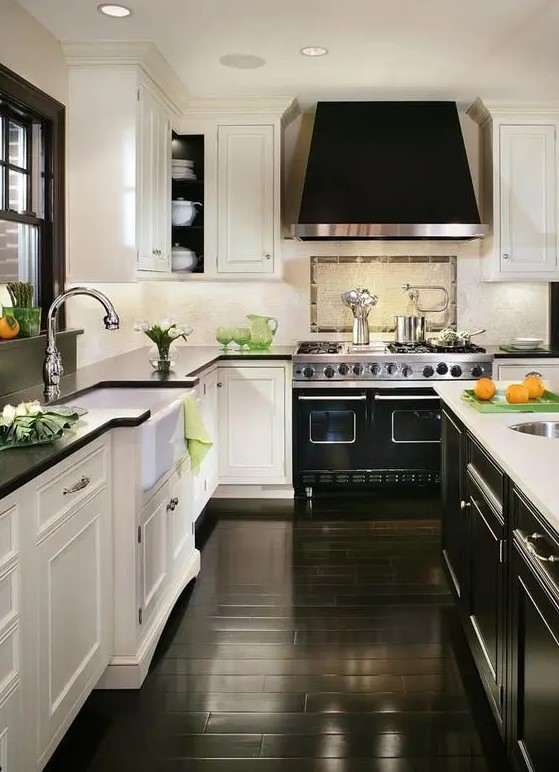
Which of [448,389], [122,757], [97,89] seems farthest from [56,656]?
[97,89]

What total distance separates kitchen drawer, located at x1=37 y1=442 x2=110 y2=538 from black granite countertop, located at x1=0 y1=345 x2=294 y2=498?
5 centimetres

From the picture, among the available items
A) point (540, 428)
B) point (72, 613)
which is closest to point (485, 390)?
point (540, 428)

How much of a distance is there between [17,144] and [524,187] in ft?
10.7

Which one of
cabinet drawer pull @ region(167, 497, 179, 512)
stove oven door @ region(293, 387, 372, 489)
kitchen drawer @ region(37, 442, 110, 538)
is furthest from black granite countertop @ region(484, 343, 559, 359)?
kitchen drawer @ region(37, 442, 110, 538)

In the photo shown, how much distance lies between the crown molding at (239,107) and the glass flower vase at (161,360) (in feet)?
5.92

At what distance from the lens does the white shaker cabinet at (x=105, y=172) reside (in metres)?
4.34

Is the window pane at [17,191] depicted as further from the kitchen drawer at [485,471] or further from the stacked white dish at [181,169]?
the kitchen drawer at [485,471]

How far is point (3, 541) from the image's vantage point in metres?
1.83

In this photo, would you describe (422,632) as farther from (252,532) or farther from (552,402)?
(252,532)

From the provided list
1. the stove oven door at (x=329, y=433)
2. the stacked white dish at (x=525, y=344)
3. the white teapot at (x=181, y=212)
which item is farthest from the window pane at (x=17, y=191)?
the stacked white dish at (x=525, y=344)

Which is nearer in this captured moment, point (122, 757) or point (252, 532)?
point (122, 757)

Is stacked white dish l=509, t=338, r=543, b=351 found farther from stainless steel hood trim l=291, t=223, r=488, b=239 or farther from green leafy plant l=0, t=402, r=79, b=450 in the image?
green leafy plant l=0, t=402, r=79, b=450

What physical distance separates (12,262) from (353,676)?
7.99 ft

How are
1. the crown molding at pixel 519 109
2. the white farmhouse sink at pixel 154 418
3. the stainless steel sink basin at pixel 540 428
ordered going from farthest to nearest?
the crown molding at pixel 519 109, the white farmhouse sink at pixel 154 418, the stainless steel sink basin at pixel 540 428
